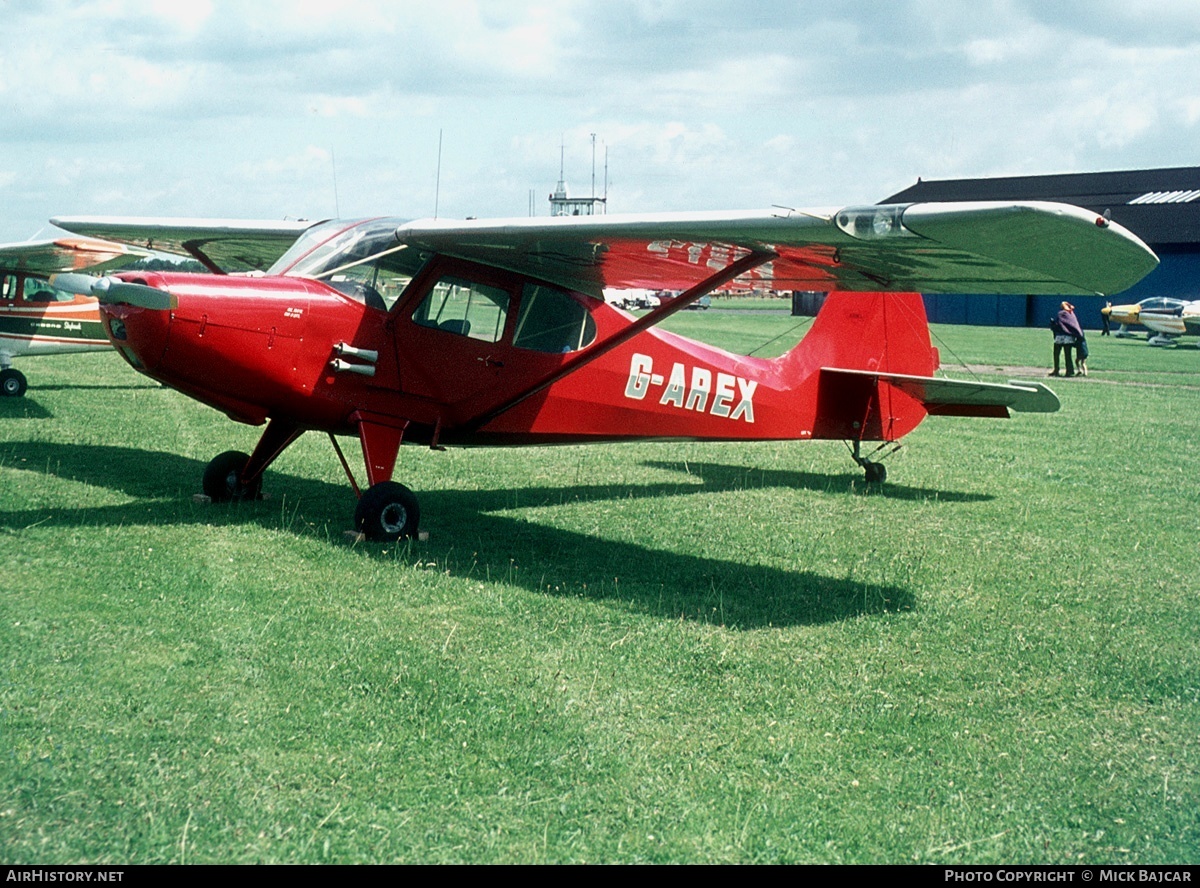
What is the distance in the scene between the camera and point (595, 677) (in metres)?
5.38

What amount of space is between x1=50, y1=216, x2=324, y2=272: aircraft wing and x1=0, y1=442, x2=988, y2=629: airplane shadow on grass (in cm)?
218

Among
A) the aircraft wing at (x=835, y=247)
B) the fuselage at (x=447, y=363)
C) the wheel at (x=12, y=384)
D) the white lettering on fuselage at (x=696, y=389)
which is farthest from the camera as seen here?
the wheel at (x=12, y=384)

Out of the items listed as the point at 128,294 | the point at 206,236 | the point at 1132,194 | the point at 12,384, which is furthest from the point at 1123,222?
the point at 128,294

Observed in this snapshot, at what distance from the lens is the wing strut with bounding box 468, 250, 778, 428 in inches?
290

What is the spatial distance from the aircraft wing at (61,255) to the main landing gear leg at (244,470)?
30.4 ft

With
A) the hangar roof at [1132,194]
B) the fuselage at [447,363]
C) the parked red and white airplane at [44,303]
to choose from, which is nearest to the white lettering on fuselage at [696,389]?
the fuselage at [447,363]

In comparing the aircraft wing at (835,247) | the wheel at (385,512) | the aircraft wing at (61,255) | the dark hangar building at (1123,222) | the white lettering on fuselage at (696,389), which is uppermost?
the dark hangar building at (1123,222)

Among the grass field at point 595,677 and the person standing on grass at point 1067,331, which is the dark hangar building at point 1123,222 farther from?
the grass field at point 595,677

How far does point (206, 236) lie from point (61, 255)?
9.05 metres

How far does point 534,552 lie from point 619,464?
14.7 feet

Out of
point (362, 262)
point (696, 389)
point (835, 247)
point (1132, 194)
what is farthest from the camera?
point (1132, 194)

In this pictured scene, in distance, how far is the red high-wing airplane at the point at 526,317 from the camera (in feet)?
20.7

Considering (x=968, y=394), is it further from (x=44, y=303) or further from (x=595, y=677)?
(x=44, y=303)

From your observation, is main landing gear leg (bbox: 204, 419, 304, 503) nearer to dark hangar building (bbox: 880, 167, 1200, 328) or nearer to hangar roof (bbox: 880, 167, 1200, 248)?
dark hangar building (bbox: 880, 167, 1200, 328)
